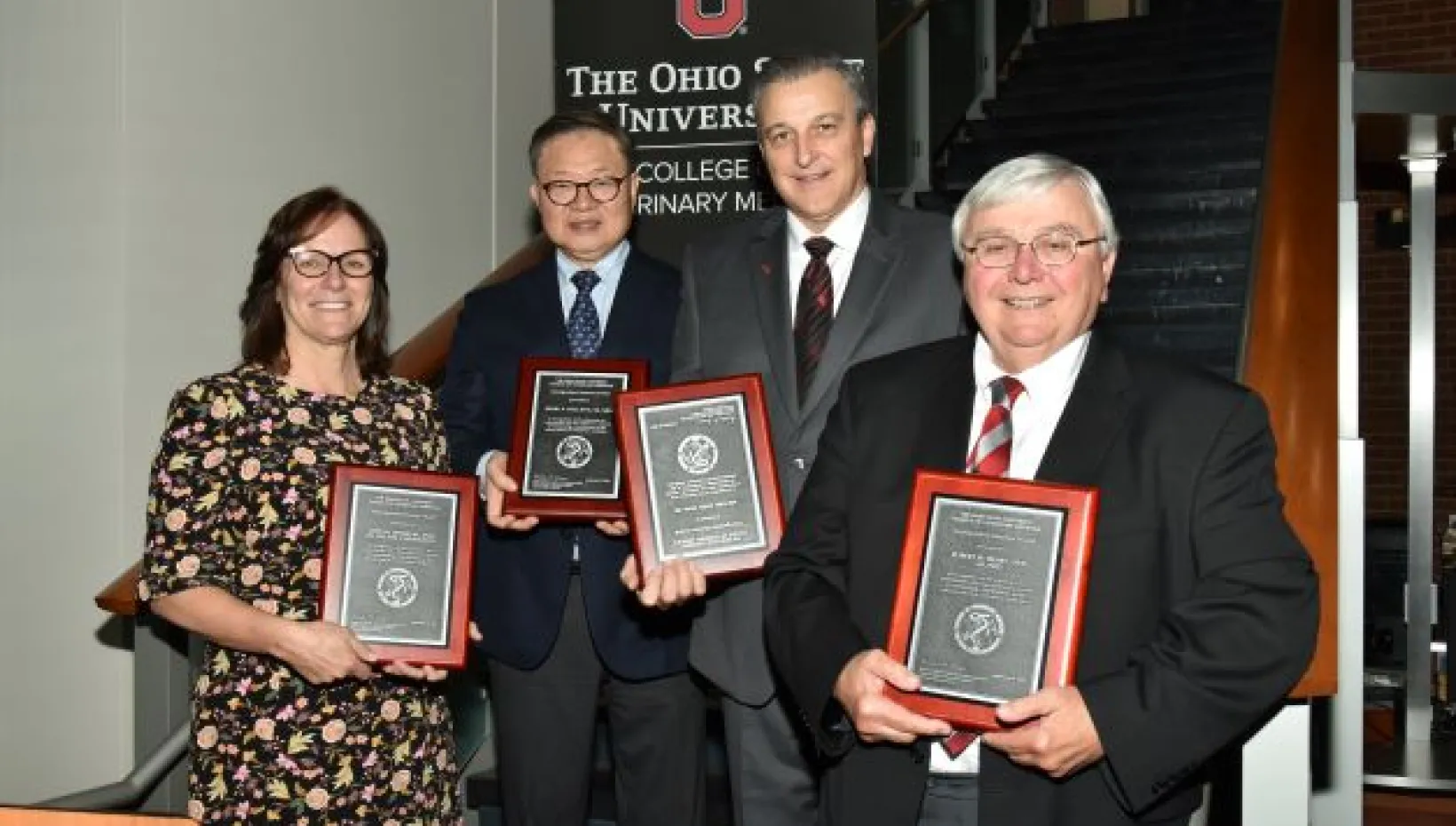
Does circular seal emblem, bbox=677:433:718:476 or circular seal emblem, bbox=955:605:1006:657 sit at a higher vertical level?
circular seal emblem, bbox=677:433:718:476

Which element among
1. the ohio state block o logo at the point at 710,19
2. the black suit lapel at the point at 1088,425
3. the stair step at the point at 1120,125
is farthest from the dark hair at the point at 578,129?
the stair step at the point at 1120,125

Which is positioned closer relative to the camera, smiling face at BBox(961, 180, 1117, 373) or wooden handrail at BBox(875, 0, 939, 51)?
smiling face at BBox(961, 180, 1117, 373)

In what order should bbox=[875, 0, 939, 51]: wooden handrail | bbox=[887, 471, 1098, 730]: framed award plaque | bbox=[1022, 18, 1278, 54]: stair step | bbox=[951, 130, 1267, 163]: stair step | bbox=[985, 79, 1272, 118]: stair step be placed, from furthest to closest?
bbox=[1022, 18, 1278, 54]: stair step, bbox=[985, 79, 1272, 118]: stair step, bbox=[951, 130, 1267, 163]: stair step, bbox=[875, 0, 939, 51]: wooden handrail, bbox=[887, 471, 1098, 730]: framed award plaque

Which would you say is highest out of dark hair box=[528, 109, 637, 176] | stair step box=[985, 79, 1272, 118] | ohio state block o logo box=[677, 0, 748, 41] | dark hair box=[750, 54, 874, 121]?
stair step box=[985, 79, 1272, 118]

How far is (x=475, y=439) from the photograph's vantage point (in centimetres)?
301

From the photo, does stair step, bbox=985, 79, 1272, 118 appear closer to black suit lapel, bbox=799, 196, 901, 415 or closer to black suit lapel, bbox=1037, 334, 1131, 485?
black suit lapel, bbox=799, 196, 901, 415

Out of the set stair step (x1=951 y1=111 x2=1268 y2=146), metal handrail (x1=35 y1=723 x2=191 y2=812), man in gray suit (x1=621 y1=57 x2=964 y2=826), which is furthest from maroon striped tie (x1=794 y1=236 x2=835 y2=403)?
stair step (x1=951 y1=111 x2=1268 y2=146)

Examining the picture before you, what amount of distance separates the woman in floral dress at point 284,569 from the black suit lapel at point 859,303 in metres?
0.70

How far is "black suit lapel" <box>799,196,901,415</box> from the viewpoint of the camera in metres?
2.62

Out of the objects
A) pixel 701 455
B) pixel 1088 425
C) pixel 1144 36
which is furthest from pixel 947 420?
pixel 1144 36

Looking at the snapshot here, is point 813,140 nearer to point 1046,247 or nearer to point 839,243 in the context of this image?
point 839,243

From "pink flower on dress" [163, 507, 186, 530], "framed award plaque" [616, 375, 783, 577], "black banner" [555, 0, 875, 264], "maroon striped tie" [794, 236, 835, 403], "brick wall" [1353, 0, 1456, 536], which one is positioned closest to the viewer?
"pink flower on dress" [163, 507, 186, 530]

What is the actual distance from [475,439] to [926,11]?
16.0ft

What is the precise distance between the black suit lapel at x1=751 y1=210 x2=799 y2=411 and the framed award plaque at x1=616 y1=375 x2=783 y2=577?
100mm
